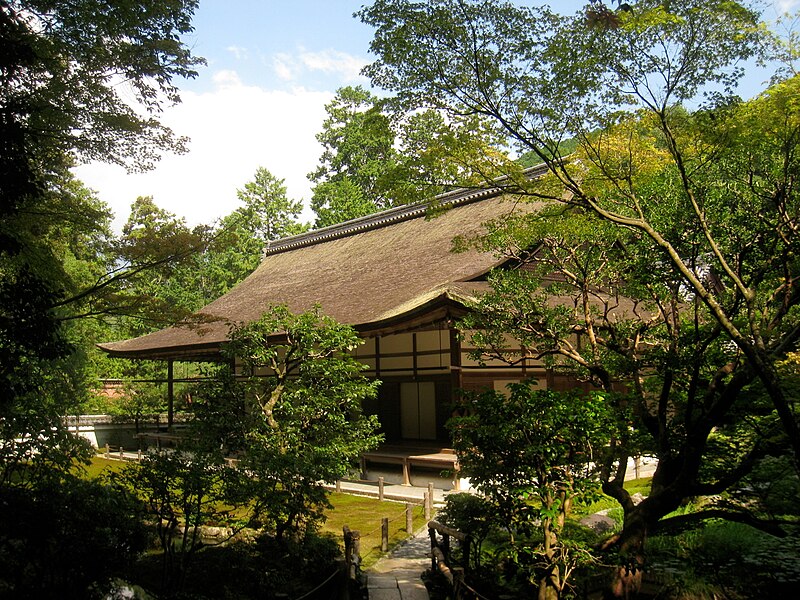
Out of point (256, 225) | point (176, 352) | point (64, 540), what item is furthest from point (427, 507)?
point (256, 225)

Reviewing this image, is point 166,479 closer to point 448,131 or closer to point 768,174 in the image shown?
point 448,131

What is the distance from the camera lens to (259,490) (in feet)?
23.5

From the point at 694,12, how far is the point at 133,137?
778 centimetres

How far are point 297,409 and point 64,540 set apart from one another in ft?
15.7

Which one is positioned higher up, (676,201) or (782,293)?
(676,201)

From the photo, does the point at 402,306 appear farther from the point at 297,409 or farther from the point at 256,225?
the point at 256,225

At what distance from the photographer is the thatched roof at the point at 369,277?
14.1m

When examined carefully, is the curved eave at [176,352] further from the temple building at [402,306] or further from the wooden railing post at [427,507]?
the wooden railing post at [427,507]

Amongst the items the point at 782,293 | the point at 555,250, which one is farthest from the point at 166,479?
the point at 782,293

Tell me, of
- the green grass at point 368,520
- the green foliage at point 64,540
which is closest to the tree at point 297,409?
the green grass at point 368,520

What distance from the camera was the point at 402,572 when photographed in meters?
8.31

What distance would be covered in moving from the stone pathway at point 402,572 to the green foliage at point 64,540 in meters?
2.94

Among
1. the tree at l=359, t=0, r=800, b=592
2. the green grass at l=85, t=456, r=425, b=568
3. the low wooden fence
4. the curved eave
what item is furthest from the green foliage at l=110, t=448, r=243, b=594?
the curved eave

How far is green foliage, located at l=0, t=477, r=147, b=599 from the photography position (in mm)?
5086
